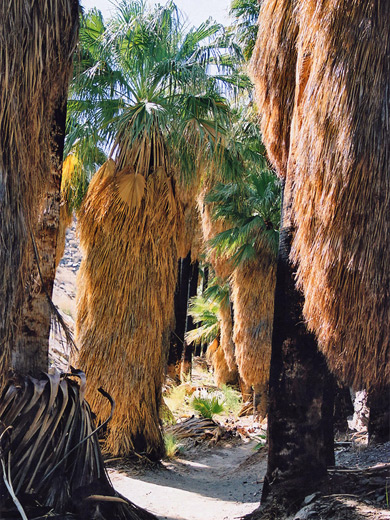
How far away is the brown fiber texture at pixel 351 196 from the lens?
14.2ft

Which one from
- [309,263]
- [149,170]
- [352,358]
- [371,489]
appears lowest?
[371,489]

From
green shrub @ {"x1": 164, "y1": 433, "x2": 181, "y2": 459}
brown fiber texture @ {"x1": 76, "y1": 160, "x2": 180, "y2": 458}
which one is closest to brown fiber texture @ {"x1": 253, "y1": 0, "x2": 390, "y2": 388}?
Result: brown fiber texture @ {"x1": 76, "y1": 160, "x2": 180, "y2": 458}

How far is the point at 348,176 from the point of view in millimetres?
4387

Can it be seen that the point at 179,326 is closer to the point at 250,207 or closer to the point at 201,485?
the point at 250,207

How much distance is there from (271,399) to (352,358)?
1425 millimetres

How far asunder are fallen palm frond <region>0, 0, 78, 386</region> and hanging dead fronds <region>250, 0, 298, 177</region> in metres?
2.70

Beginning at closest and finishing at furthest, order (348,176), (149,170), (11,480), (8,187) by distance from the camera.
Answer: (8,187), (11,480), (348,176), (149,170)

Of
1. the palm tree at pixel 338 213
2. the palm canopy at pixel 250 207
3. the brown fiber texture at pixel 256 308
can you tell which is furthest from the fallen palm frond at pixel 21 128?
the brown fiber texture at pixel 256 308

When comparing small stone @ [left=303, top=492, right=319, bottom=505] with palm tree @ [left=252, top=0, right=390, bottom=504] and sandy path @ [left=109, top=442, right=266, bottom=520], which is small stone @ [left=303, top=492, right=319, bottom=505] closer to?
palm tree @ [left=252, top=0, right=390, bottom=504]

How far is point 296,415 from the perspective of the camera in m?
5.34

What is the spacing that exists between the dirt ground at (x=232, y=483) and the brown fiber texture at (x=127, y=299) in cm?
91

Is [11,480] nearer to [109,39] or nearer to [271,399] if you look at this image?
[271,399]

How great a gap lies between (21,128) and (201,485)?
302 inches

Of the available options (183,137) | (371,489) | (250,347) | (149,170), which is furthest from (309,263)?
(250,347)
